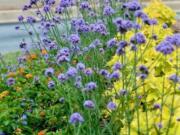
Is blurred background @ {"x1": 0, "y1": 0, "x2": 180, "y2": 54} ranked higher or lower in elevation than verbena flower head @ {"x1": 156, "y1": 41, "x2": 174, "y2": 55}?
lower

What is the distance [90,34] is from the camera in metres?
4.12

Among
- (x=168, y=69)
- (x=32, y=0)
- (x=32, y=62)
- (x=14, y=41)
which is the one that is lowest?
(x=14, y=41)

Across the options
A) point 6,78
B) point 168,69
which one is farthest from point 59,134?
point 6,78

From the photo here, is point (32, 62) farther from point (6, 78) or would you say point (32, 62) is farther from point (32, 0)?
point (32, 0)

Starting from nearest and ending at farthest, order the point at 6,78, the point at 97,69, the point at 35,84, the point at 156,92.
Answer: the point at 156,92, the point at 97,69, the point at 35,84, the point at 6,78

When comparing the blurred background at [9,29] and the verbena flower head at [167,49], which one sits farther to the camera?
the blurred background at [9,29]

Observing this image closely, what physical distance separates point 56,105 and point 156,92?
105cm

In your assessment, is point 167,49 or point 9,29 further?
point 9,29

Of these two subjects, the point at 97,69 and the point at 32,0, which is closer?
the point at 97,69

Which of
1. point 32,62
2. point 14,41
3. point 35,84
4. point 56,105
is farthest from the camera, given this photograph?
point 14,41

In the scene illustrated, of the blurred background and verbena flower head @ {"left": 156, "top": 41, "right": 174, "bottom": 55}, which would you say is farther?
the blurred background

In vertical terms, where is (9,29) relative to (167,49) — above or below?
below

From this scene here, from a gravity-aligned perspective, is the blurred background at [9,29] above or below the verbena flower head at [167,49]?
below

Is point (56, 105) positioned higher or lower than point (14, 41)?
higher
